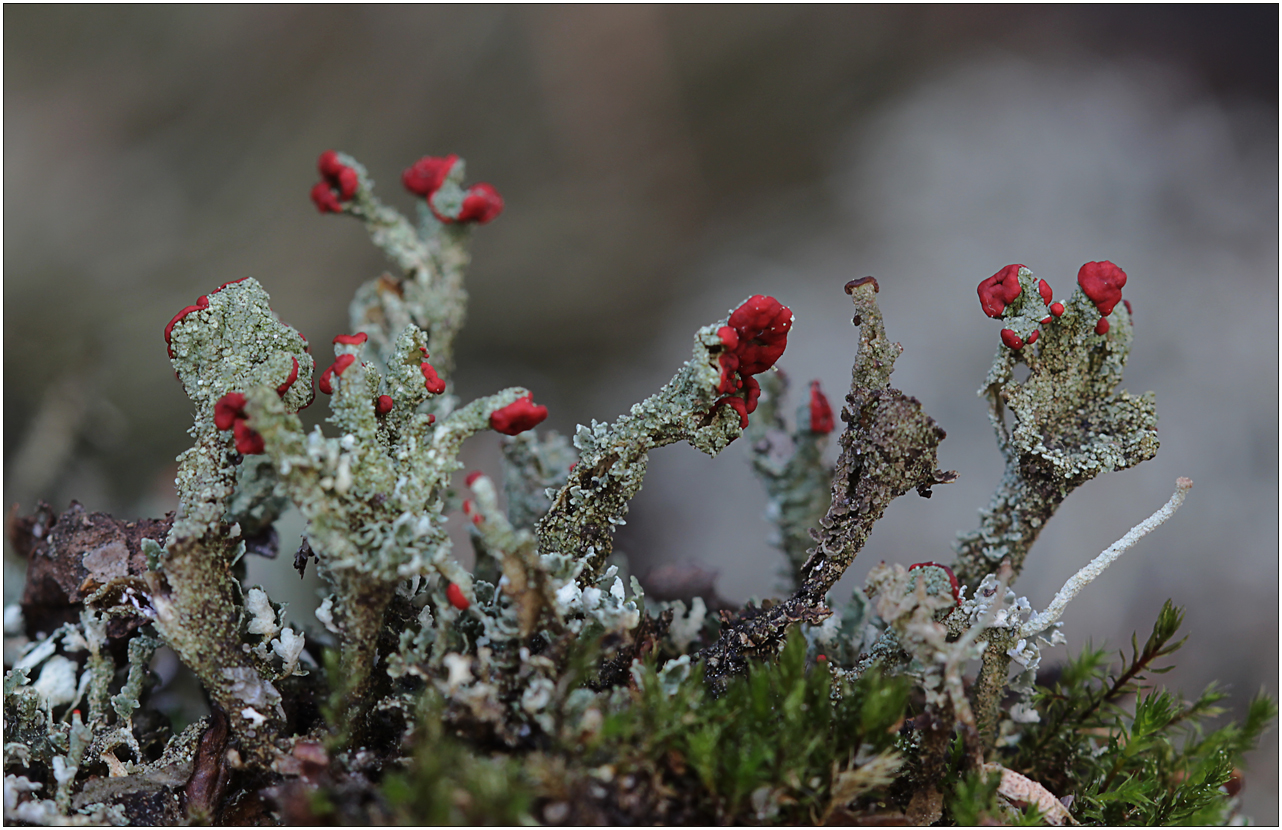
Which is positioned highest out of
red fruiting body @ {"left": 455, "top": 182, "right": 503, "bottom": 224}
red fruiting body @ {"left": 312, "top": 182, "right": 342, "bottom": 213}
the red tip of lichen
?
red fruiting body @ {"left": 455, "top": 182, "right": 503, "bottom": 224}

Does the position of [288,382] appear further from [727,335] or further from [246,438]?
[727,335]

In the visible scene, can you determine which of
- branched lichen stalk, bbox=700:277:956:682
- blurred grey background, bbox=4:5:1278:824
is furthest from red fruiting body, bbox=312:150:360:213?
blurred grey background, bbox=4:5:1278:824

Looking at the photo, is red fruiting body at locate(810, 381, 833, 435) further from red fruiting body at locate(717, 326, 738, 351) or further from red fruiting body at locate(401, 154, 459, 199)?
red fruiting body at locate(401, 154, 459, 199)

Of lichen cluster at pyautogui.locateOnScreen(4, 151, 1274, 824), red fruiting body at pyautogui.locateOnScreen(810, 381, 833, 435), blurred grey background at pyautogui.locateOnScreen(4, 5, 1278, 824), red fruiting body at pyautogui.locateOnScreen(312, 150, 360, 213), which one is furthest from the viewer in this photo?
blurred grey background at pyautogui.locateOnScreen(4, 5, 1278, 824)

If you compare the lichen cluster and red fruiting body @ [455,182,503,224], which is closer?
the lichen cluster

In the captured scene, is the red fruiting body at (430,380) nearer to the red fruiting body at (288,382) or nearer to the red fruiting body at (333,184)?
the red fruiting body at (288,382)
